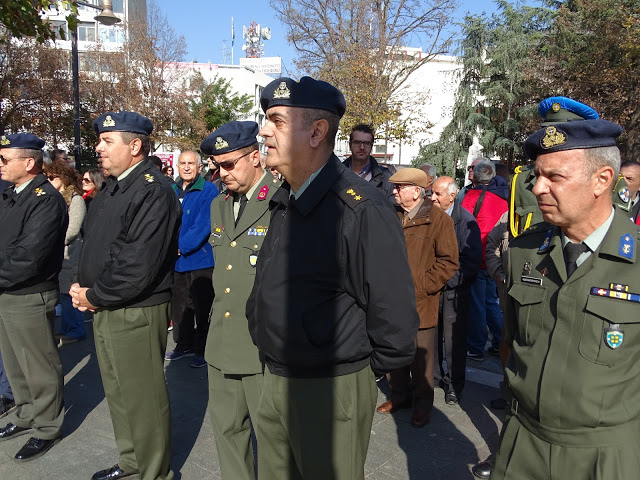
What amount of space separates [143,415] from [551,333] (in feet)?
8.27

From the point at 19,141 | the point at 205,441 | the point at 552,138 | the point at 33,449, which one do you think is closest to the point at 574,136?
the point at 552,138

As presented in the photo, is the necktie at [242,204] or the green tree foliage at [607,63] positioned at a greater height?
the green tree foliage at [607,63]

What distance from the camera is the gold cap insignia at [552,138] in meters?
1.96

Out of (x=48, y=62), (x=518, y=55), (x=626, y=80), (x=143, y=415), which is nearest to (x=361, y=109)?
(x=626, y=80)

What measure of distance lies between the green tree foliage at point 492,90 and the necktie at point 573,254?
28.9m

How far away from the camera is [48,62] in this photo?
21375mm

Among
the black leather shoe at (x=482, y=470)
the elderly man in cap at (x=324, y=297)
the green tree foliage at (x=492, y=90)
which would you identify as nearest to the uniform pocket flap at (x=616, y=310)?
the elderly man in cap at (x=324, y=297)

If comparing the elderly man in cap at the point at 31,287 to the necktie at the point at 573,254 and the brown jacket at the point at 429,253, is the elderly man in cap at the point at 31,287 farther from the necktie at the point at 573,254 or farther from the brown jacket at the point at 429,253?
the necktie at the point at 573,254

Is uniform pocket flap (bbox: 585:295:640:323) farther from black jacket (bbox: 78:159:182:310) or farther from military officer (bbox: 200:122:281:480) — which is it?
black jacket (bbox: 78:159:182:310)

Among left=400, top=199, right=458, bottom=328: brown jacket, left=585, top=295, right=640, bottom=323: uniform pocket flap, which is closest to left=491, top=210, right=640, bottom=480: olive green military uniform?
left=585, top=295, right=640, bottom=323: uniform pocket flap

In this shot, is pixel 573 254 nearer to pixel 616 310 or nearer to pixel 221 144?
pixel 616 310

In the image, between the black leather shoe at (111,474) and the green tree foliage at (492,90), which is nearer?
the black leather shoe at (111,474)

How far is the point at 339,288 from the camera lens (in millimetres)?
2160

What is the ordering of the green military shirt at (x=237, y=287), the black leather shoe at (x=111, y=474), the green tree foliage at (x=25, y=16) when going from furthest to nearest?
the green tree foliage at (x=25, y=16) → the black leather shoe at (x=111, y=474) → the green military shirt at (x=237, y=287)
